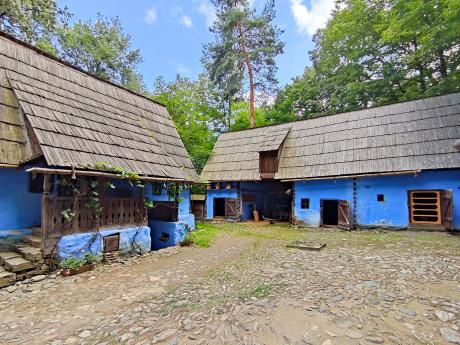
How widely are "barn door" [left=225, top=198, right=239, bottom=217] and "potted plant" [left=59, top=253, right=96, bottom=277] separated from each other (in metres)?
10.4

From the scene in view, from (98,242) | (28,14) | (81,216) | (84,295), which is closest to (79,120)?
(81,216)

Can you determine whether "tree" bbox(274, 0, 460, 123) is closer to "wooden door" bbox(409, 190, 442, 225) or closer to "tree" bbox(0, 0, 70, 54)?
"wooden door" bbox(409, 190, 442, 225)

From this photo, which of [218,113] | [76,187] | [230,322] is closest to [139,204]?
[76,187]

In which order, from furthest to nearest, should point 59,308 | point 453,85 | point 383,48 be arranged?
point 383,48 → point 453,85 → point 59,308

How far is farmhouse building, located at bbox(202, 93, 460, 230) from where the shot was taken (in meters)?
10.9

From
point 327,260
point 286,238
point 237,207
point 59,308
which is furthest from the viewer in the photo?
point 237,207

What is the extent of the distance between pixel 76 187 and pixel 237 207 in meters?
10.7

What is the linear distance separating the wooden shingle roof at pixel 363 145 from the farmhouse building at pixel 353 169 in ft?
0.12

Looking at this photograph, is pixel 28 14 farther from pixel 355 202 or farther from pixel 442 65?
pixel 442 65

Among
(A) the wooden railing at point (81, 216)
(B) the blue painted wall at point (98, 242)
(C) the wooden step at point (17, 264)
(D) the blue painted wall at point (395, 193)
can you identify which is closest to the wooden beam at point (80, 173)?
(A) the wooden railing at point (81, 216)

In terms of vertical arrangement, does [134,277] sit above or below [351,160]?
below

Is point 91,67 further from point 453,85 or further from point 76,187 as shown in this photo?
point 453,85

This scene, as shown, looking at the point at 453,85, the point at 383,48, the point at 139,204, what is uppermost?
the point at 383,48

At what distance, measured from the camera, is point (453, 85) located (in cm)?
1516
